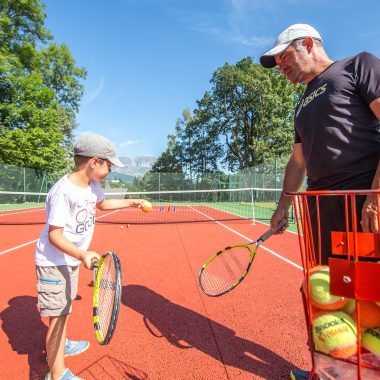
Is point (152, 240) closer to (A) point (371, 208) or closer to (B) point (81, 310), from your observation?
(B) point (81, 310)

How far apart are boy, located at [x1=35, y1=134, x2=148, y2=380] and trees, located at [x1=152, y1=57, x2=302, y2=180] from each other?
3910 centimetres

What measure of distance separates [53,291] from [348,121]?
232cm

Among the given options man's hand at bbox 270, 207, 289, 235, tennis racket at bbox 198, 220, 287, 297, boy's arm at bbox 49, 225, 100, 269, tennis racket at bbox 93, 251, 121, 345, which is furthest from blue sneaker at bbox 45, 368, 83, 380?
man's hand at bbox 270, 207, 289, 235

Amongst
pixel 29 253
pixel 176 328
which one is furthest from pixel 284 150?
pixel 176 328

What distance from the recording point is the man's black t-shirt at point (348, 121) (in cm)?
192

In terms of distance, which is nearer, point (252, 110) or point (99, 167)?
point (99, 167)

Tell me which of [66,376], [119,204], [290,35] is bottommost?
[66,376]

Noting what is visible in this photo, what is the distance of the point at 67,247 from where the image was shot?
224 cm

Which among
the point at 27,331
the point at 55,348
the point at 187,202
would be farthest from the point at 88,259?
the point at 187,202

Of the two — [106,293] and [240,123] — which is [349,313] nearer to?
[106,293]

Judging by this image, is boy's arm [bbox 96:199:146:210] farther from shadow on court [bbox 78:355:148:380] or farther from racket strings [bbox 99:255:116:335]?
shadow on court [bbox 78:355:148:380]

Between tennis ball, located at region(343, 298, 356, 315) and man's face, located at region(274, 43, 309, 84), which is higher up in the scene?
man's face, located at region(274, 43, 309, 84)

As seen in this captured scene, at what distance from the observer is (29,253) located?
754 centimetres

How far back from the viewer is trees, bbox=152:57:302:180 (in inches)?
1633
